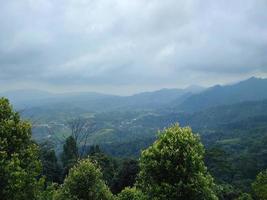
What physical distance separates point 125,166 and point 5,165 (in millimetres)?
62135

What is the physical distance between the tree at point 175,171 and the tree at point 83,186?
6118 millimetres

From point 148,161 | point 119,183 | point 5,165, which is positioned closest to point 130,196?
point 148,161

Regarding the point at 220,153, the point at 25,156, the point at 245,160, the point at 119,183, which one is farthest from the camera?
the point at 245,160

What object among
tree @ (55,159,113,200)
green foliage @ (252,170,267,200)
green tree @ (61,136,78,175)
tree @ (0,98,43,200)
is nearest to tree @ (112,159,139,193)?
green tree @ (61,136,78,175)

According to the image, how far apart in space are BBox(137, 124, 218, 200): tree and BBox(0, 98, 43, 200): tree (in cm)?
1073

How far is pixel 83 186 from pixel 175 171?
10.8m

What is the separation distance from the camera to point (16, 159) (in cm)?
3953

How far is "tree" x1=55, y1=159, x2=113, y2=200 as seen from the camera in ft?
144

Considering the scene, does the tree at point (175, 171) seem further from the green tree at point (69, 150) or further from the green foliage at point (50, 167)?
the green tree at point (69, 150)

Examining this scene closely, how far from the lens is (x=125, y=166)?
326ft

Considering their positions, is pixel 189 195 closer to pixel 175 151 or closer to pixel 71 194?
pixel 175 151

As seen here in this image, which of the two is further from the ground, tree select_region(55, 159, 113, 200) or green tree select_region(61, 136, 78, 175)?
tree select_region(55, 159, 113, 200)

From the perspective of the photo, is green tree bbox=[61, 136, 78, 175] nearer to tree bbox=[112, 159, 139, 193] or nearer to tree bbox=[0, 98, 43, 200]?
tree bbox=[112, 159, 139, 193]

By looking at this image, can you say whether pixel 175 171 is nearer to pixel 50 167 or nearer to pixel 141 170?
pixel 141 170
